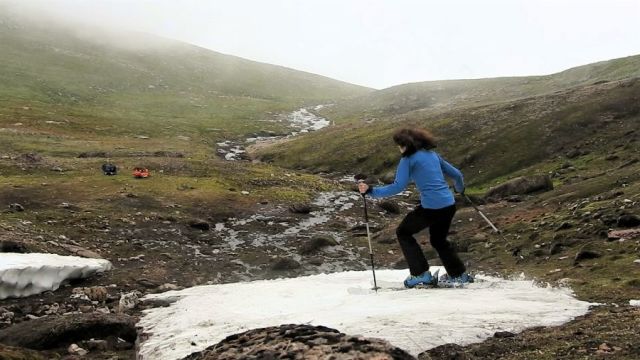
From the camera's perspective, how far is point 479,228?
2570cm

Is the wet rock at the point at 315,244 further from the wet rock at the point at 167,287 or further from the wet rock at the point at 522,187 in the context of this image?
the wet rock at the point at 522,187

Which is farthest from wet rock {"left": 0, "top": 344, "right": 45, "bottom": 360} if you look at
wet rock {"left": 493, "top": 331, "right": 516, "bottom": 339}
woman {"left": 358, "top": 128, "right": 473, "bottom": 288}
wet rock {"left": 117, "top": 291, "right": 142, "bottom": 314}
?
woman {"left": 358, "top": 128, "right": 473, "bottom": 288}

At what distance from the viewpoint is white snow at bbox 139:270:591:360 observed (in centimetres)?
1033

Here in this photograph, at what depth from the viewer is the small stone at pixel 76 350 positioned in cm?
1177

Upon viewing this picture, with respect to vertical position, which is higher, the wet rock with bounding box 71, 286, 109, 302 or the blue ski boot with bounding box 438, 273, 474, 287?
the blue ski boot with bounding box 438, 273, 474, 287

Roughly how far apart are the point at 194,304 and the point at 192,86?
154 metres

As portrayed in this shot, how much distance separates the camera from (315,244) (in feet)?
87.2

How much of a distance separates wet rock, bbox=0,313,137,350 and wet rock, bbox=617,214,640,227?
46.4 feet

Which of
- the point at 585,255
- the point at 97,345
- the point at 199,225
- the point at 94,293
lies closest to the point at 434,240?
the point at 585,255

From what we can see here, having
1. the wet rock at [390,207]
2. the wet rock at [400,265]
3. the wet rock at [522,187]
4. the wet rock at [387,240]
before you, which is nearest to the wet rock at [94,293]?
the wet rock at [400,265]

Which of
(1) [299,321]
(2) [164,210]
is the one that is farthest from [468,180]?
(1) [299,321]

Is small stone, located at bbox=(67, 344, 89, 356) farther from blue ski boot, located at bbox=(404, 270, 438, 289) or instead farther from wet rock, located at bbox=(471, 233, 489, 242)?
wet rock, located at bbox=(471, 233, 489, 242)

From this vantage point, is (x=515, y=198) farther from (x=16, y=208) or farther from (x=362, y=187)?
(x=16, y=208)

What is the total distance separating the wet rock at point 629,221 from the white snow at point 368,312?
5.12 meters
